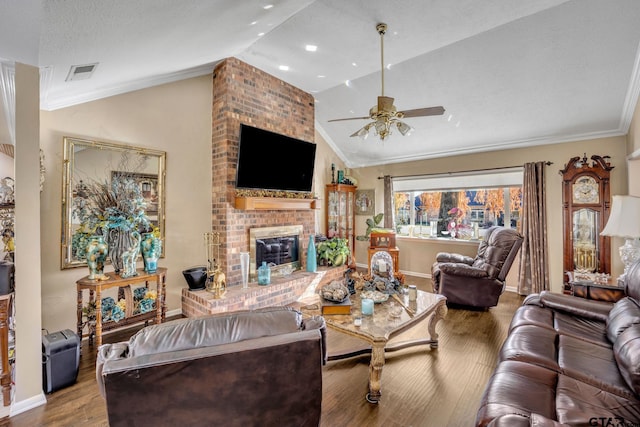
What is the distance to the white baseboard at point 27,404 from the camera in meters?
1.87

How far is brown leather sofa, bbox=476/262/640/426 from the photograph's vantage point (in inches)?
48.6

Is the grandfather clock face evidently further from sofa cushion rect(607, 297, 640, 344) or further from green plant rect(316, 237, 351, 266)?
green plant rect(316, 237, 351, 266)

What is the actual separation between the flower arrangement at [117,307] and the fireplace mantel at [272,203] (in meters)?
1.37

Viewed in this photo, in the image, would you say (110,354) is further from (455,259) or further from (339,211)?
(339,211)

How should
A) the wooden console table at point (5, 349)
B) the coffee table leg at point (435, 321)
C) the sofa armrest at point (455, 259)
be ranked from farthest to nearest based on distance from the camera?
the sofa armrest at point (455, 259), the coffee table leg at point (435, 321), the wooden console table at point (5, 349)

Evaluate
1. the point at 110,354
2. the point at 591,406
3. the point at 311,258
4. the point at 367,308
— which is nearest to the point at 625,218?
the point at 591,406

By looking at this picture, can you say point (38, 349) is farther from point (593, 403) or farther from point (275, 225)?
point (593, 403)

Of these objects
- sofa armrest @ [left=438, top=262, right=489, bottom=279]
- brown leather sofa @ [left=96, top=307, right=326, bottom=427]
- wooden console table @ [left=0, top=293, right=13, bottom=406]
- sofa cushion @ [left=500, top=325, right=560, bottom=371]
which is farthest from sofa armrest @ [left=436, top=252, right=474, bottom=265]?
wooden console table @ [left=0, top=293, right=13, bottom=406]

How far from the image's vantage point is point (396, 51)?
3236mm

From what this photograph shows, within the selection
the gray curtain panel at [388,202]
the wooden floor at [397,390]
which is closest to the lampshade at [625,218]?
the wooden floor at [397,390]

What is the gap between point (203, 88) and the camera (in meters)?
3.76

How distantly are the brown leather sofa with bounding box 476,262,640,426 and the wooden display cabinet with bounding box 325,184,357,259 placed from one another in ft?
13.2

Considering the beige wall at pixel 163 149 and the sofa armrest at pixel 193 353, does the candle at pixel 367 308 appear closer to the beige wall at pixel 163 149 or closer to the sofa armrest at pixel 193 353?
the sofa armrest at pixel 193 353

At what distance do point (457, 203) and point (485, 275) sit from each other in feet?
7.17
